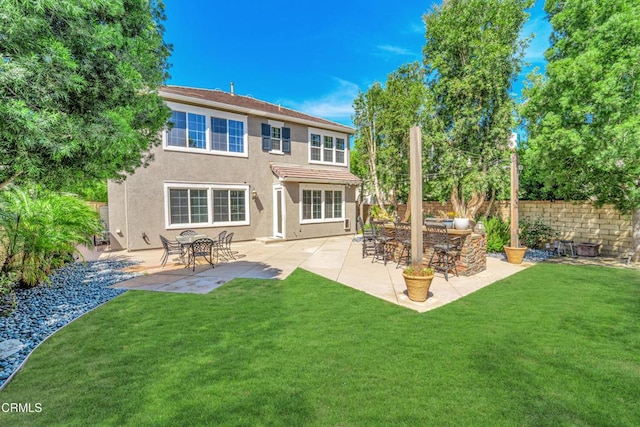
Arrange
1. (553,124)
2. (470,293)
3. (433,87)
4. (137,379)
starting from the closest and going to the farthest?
(137,379)
(470,293)
(553,124)
(433,87)

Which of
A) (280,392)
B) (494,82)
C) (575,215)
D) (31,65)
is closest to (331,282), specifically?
(280,392)

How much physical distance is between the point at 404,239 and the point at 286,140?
30.8 feet

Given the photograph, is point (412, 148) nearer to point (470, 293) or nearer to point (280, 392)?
A: point (470, 293)

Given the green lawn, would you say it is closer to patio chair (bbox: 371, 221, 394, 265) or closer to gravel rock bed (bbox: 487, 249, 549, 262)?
patio chair (bbox: 371, 221, 394, 265)

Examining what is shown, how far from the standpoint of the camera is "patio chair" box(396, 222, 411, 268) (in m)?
9.52

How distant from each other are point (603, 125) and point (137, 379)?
11356mm

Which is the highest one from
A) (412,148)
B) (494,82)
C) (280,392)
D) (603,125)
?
(494,82)

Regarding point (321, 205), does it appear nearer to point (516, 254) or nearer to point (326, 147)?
point (326, 147)

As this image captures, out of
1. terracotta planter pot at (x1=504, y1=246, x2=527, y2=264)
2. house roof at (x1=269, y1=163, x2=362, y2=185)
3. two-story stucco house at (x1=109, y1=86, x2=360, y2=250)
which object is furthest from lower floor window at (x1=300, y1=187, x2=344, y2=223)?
terracotta planter pot at (x1=504, y1=246, x2=527, y2=264)

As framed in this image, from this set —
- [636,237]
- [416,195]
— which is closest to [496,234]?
[636,237]

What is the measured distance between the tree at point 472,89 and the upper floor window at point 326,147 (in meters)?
6.64

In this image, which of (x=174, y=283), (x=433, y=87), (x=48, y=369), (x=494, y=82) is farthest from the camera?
(x=433, y=87)

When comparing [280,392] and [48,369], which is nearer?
[280,392]

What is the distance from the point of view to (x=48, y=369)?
3.78 meters
